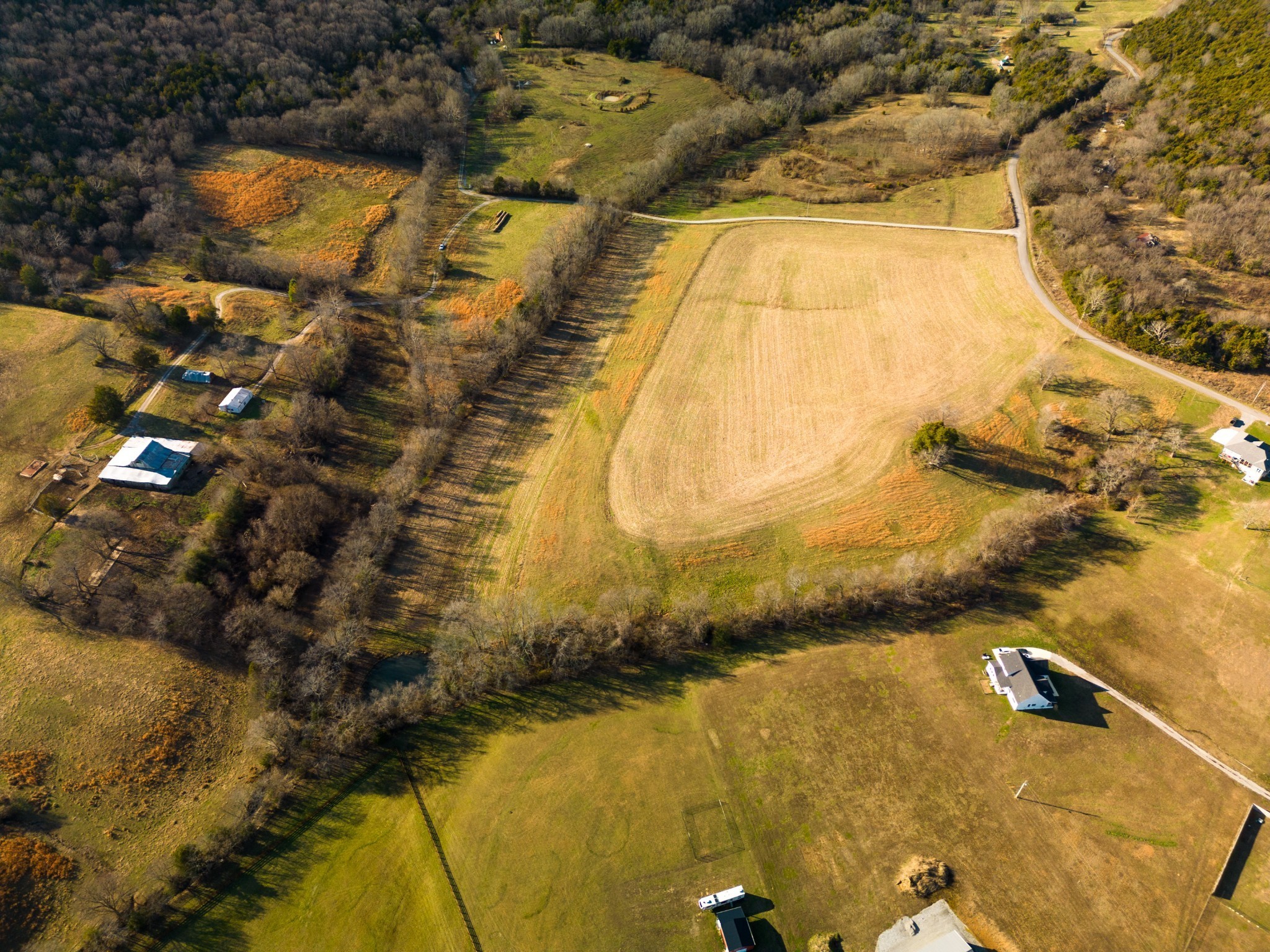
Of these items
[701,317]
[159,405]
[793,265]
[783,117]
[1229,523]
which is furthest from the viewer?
[783,117]

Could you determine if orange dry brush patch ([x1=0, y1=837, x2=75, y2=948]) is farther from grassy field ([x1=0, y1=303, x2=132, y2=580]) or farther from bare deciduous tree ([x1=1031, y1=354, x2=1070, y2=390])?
bare deciduous tree ([x1=1031, y1=354, x2=1070, y2=390])

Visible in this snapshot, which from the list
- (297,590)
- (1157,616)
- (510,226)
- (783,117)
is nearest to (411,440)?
(297,590)

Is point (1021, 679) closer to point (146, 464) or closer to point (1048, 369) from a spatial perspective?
point (1048, 369)

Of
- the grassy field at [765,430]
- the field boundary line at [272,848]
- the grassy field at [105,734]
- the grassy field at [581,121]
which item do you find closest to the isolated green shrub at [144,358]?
the grassy field at [105,734]

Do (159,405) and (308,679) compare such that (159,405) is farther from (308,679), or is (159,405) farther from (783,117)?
(783,117)

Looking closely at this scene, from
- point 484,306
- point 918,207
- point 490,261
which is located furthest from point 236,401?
point 918,207

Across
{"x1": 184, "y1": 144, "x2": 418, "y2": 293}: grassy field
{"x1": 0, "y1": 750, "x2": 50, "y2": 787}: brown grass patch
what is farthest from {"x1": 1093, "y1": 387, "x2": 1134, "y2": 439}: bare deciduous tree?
{"x1": 0, "y1": 750, "x2": 50, "y2": 787}: brown grass patch
